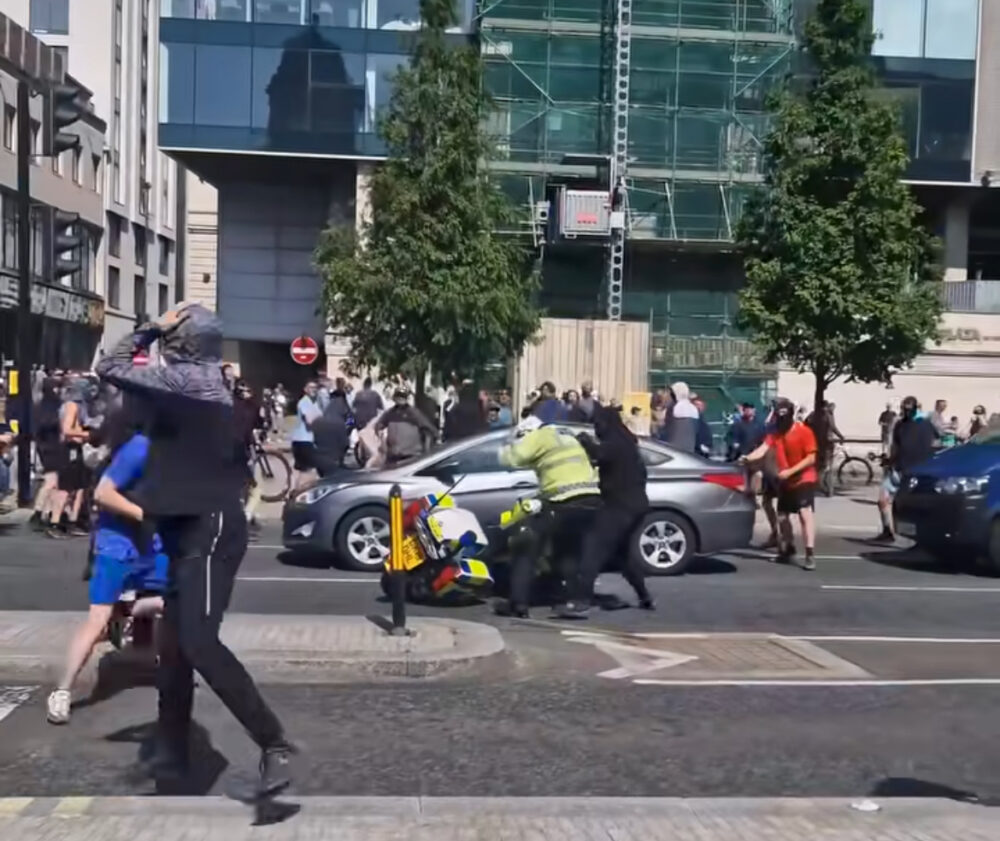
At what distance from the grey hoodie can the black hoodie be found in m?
5.57

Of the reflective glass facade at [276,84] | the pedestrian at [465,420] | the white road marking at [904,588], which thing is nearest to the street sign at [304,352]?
the reflective glass facade at [276,84]

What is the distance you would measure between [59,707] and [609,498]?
15.9 ft

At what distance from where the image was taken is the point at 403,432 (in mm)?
16359

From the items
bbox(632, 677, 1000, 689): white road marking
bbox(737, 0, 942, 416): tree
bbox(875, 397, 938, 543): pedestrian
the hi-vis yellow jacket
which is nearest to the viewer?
bbox(632, 677, 1000, 689): white road marking

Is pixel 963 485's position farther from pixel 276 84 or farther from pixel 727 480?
pixel 276 84

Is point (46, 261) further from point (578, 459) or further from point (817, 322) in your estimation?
point (817, 322)

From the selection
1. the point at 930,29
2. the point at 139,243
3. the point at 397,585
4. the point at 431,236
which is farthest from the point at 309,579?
the point at 139,243

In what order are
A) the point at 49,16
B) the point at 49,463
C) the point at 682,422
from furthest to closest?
1. the point at 49,16
2. the point at 682,422
3. the point at 49,463

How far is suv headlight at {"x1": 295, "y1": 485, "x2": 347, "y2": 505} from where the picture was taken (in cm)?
1313

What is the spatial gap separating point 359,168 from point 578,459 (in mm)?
29769

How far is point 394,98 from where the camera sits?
23859mm

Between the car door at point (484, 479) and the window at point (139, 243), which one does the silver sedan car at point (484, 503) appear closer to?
the car door at point (484, 479)

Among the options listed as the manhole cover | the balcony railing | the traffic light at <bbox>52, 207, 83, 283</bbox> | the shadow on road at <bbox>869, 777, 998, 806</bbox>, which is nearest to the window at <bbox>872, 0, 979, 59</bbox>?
the balcony railing

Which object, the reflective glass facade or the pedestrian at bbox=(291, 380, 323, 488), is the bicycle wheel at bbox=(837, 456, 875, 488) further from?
the reflective glass facade
